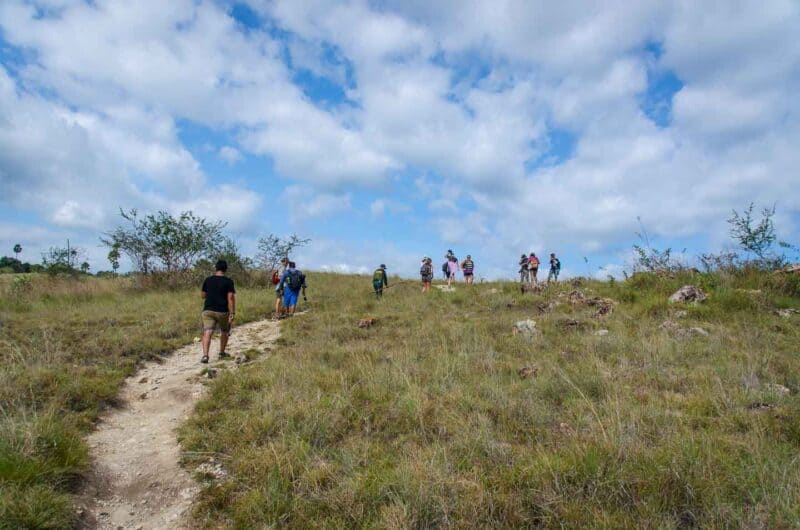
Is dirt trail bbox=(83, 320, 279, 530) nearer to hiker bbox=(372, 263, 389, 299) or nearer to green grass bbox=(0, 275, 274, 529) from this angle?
green grass bbox=(0, 275, 274, 529)

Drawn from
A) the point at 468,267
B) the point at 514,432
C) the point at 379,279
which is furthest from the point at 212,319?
the point at 468,267

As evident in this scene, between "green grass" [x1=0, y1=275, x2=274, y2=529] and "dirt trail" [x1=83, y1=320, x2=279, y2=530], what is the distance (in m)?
0.21

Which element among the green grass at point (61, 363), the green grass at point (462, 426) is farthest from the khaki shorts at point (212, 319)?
the green grass at point (61, 363)

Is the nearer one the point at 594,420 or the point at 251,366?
the point at 594,420

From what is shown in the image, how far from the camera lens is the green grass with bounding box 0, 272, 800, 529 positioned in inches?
125

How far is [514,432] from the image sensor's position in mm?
4492

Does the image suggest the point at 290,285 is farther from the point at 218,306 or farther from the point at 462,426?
the point at 462,426

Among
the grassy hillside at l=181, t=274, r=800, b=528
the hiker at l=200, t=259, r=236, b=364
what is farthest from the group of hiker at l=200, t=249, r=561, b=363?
the grassy hillside at l=181, t=274, r=800, b=528

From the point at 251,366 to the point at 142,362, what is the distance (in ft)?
7.80

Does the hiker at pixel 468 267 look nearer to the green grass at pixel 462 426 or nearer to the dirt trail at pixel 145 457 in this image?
the green grass at pixel 462 426

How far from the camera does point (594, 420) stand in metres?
4.46

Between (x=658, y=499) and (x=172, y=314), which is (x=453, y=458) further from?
(x=172, y=314)

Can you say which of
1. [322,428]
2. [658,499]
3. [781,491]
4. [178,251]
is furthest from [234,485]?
[178,251]

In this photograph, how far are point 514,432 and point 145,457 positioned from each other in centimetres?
401
